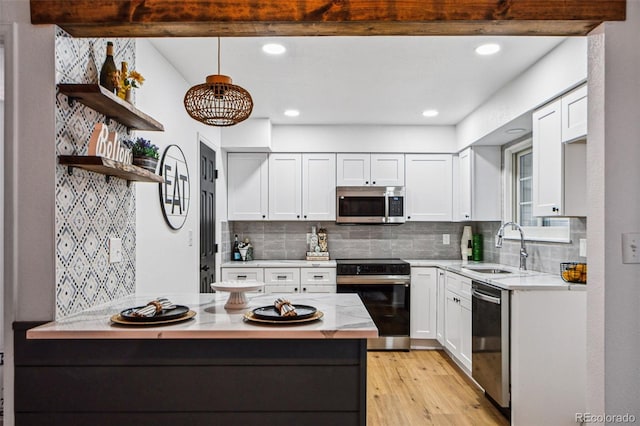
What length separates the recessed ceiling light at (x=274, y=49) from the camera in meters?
2.77

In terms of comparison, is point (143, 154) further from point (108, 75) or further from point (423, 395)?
point (423, 395)

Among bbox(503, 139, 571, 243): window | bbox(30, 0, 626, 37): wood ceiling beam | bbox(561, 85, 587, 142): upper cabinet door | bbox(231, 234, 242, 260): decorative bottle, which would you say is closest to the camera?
bbox(30, 0, 626, 37): wood ceiling beam

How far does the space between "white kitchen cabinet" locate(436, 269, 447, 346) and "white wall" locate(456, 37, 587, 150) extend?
1376mm

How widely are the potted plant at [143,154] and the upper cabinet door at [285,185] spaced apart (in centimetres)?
254

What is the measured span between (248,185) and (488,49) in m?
2.86

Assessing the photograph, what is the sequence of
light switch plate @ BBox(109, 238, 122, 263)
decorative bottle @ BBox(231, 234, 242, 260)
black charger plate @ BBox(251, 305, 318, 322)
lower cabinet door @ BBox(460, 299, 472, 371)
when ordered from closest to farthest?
1. black charger plate @ BBox(251, 305, 318, 322)
2. light switch plate @ BBox(109, 238, 122, 263)
3. lower cabinet door @ BBox(460, 299, 472, 371)
4. decorative bottle @ BBox(231, 234, 242, 260)

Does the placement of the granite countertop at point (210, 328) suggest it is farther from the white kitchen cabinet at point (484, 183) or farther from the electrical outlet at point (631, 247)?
the white kitchen cabinet at point (484, 183)

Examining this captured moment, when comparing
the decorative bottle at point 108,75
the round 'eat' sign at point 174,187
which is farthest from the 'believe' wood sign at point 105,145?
the round 'eat' sign at point 174,187

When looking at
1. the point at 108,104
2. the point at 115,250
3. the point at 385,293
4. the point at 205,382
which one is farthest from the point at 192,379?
the point at 385,293

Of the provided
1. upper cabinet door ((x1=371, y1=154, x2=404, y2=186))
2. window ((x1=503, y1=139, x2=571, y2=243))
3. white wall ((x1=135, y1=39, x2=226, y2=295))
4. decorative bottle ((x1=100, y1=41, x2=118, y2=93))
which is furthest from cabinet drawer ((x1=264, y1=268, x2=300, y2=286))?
decorative bottle ((x1=100, y1=41, x2=118, y2=93))

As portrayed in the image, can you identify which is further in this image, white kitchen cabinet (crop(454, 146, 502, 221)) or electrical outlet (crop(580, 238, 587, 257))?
white kitchen cabinet (crop(454, 146, 502, 221))

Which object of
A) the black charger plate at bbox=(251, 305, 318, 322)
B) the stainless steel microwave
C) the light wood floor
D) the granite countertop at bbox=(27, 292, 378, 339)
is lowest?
the light wood floor

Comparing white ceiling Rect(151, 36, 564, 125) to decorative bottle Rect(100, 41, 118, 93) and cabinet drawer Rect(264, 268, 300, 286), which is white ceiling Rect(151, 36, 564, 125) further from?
cabinet drawer Rect(264, 268, 300, 286)

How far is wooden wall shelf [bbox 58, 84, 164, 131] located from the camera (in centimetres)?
183
